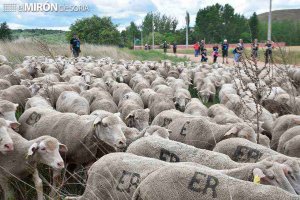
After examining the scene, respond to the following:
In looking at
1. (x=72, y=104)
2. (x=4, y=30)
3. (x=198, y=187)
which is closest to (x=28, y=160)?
(x=198, y=187)

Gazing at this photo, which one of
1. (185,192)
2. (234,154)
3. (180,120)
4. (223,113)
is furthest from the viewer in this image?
(223,113)

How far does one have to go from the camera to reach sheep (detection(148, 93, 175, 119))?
9.05m

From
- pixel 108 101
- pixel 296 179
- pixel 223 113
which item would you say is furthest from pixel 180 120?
pixel 296 179

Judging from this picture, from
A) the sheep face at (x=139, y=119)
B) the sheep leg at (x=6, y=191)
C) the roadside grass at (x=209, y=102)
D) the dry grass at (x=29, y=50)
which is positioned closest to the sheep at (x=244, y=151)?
the sheep face at (x=139, y=119)

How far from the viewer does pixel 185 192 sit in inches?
127

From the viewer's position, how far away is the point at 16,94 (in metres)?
9.16

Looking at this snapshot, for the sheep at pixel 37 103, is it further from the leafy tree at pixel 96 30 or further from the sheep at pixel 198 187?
the leafy tree at pixel 96 30

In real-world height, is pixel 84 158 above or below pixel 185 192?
below

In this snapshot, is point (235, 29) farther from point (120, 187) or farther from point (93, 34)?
point (120, 187)

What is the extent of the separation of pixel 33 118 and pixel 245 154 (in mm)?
3548

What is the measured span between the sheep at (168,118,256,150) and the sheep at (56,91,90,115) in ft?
7.01

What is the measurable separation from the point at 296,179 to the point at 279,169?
0.97ft

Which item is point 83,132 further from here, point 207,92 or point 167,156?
point 207,92

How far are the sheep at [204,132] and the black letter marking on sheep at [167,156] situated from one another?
1.47 metres
